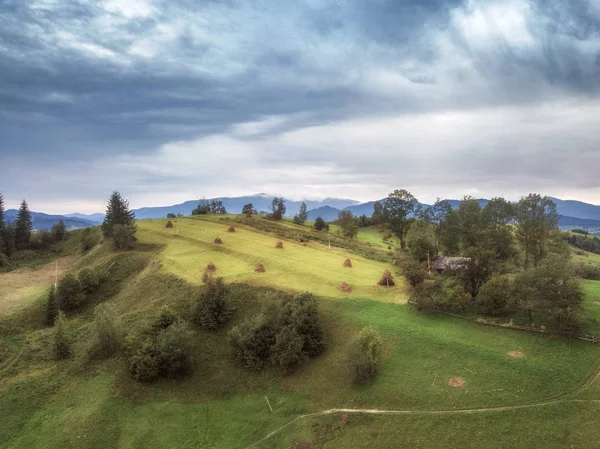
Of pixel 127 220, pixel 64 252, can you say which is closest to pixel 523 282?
pixel 127 220

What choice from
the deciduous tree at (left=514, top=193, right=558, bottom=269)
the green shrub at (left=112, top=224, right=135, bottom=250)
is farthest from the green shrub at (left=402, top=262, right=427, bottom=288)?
the green shrub at (left=112, top=224, right=135, bottom=250)

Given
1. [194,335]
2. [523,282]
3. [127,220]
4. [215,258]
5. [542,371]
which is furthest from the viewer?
[127,220]

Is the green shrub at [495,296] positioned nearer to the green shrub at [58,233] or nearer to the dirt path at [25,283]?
the dirt path at [25,283]

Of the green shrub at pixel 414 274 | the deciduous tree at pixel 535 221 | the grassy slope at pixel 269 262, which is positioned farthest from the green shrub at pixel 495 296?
the deciduous tree at pixel 535 221

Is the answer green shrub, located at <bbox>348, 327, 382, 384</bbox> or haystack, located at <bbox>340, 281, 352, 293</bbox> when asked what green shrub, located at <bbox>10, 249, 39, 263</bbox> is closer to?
haystack, located at <bbox>340, 281, 352, 293</bbox>

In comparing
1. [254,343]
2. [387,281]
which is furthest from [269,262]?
[254,343]

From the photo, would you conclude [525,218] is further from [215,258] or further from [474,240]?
[215,258]

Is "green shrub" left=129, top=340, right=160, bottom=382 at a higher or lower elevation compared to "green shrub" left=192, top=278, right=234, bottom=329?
lower

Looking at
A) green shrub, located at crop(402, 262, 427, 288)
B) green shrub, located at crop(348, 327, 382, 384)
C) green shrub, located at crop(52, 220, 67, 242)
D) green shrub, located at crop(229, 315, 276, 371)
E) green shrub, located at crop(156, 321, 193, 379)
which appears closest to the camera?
green shrub, located at crop(348, 327, 382, 384)
